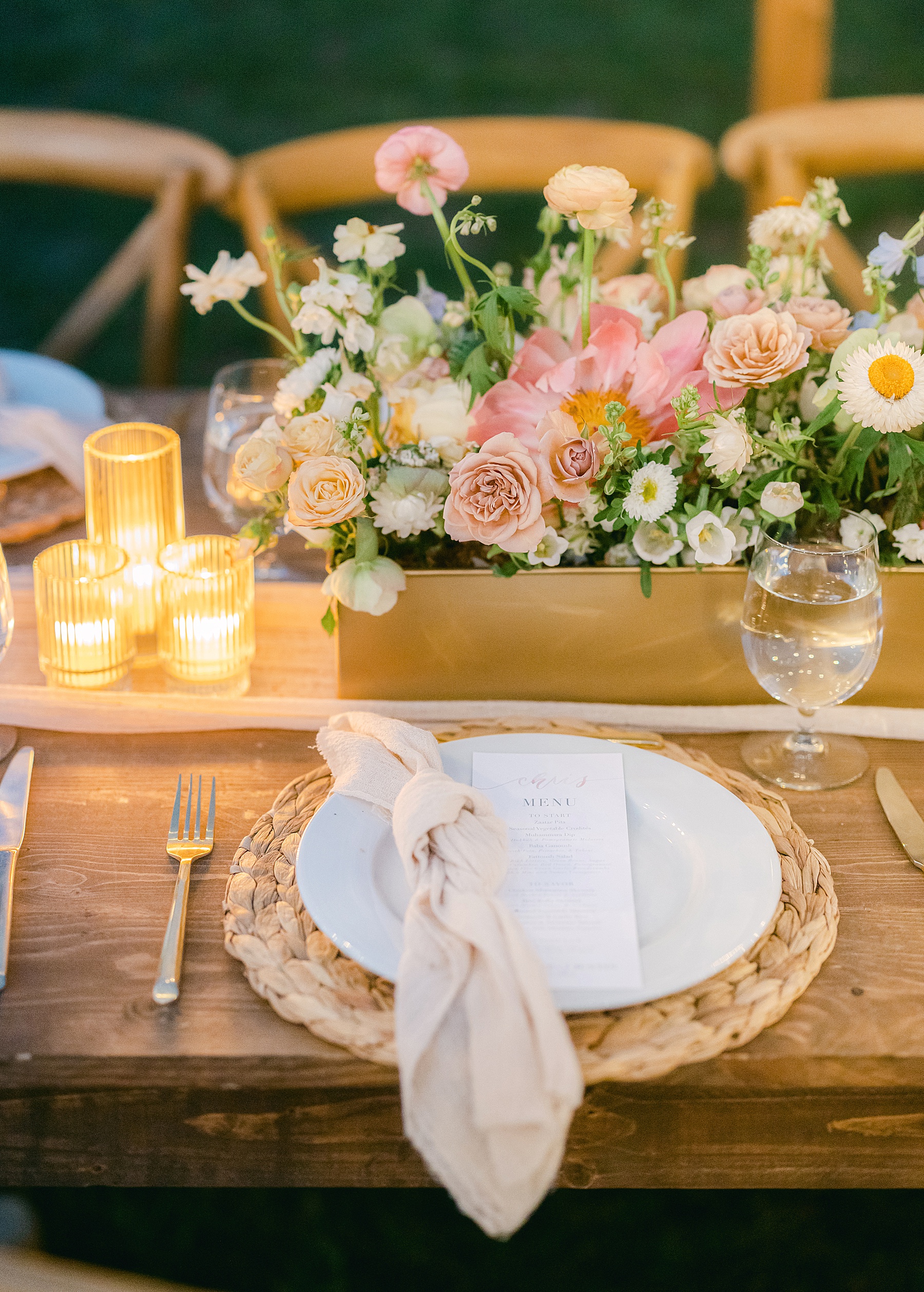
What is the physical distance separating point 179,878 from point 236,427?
497mm

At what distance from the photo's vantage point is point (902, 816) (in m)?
0.85

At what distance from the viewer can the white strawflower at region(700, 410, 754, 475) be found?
31.8 inches

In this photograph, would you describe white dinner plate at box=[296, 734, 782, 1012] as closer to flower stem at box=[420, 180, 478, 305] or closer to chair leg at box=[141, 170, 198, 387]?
flower stem at box=[420, 180, 478, 305]

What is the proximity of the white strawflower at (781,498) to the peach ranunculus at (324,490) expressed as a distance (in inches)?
11.5

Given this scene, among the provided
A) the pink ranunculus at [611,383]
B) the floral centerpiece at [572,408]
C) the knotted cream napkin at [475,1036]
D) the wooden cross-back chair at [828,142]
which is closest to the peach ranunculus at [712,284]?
the floral centerpiece at [572,408]

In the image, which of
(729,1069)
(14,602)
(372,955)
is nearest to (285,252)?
(14,602)

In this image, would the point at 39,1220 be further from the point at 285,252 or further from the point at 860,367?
the point at 860,367

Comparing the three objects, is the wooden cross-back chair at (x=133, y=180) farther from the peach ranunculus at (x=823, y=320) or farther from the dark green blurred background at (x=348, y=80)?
the peach ranunculus at (x=823, y=320)

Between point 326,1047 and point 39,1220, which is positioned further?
point 39,1220

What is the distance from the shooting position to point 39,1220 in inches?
52.1

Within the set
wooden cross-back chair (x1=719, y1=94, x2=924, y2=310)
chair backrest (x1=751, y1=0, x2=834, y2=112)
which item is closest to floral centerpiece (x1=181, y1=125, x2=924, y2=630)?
wooden cross-back chair (x1=719, y1=94, x2=924, y2=310)

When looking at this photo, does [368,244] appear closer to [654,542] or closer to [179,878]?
[654,542]

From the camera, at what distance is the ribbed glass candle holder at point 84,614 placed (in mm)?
907

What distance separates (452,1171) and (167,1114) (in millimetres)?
186
